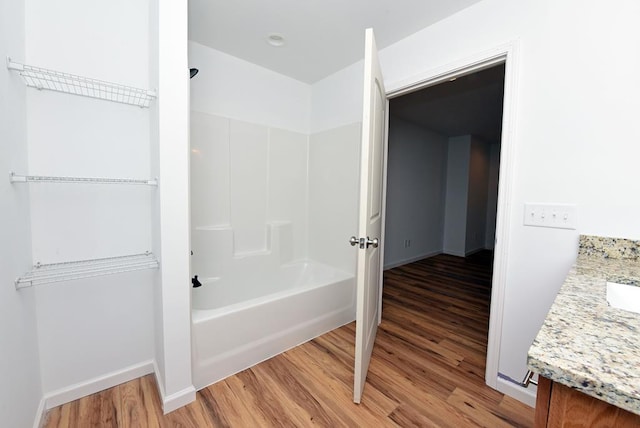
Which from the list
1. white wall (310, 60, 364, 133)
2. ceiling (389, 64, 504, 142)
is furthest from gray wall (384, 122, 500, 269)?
white wall (310, 60, 364, 133)

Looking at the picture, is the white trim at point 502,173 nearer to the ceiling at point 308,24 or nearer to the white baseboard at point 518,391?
the white baseboard at point 518,391

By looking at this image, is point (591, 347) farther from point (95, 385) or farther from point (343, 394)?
point (95, 385)

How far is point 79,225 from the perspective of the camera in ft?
4.66

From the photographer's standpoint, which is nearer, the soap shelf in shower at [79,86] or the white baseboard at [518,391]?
the soap shelf in shower at [79,86]

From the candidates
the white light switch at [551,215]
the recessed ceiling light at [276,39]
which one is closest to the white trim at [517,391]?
the white light switch at [551,215]

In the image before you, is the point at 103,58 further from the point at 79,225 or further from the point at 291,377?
the point at 291,377

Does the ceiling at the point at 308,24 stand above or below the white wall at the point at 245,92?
above

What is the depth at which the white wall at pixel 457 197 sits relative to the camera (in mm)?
4941

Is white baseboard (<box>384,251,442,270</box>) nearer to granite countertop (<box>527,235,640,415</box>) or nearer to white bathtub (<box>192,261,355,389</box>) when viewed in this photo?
white bathtub (<box>192,261,355,389</box>)

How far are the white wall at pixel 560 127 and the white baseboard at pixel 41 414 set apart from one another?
2397 millimetres

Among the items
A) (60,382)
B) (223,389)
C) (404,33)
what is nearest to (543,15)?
(404,33)

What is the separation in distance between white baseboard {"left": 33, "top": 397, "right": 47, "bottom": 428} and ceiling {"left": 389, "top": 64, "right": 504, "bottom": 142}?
11.0 feet

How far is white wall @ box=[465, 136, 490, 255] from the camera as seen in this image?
4992mm

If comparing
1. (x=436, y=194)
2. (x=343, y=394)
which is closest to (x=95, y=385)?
(x=343, y=394)
